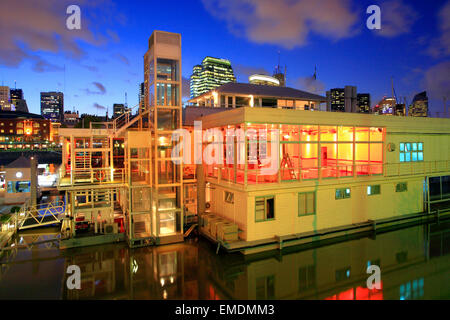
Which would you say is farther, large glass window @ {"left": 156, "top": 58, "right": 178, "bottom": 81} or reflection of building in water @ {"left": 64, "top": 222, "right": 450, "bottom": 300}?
large glass window @ {"left": 156, "top": 58, "right": 178, "bottom": 81}

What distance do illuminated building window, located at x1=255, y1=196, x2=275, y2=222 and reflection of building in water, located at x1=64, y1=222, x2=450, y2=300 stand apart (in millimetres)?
1750

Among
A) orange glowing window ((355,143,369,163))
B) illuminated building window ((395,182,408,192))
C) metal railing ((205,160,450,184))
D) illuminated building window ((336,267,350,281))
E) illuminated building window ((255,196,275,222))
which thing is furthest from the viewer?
orange glowing window ((355,143,369,163))

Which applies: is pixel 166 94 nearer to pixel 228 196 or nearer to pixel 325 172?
pixel 228 196

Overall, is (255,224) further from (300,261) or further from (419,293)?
(419,293)

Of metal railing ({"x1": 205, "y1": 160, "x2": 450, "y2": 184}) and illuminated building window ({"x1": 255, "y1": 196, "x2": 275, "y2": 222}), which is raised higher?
metal railing ({"x1": 205, "y1": 160, "x2": 450, "y2": 184})

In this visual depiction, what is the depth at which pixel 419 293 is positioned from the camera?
35.5 ft

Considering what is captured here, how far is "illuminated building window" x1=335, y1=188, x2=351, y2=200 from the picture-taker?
16797 millimetres

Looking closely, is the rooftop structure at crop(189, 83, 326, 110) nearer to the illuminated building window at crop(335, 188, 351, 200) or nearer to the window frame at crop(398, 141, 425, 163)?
the window frame at crop(398, 141, 425, 163)

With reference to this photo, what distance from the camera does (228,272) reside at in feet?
40.7

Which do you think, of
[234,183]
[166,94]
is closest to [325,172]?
[234,183]

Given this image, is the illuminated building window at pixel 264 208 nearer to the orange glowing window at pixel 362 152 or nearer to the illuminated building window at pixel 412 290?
the illuminated building window at pixel 412 290

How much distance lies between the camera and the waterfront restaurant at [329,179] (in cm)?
1459

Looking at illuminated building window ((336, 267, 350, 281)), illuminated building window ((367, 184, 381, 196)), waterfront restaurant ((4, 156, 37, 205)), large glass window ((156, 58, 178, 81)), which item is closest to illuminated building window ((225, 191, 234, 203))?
illuminated building window ((336, 267, 350, 281))

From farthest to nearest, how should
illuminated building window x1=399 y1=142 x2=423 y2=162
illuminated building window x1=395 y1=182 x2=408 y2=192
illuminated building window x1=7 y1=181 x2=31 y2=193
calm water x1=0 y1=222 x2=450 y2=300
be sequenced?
illuminated building window x1=7 y1=181 x2=31 y2=193 → illuminated building window x1=399 y1=142 x2=423 y2=162 → illuminated building window x1=395 y1=182 x2=408 y2=192 → calm water x1=0 y1=222 x2=450 y2=300
